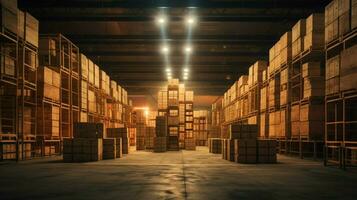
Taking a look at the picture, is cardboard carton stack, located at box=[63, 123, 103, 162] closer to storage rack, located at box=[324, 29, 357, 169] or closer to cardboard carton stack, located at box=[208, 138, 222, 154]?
cardboard carton stack, located at box=[208, 138, 222, 154]

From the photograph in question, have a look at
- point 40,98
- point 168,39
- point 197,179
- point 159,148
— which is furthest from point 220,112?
point 197,179

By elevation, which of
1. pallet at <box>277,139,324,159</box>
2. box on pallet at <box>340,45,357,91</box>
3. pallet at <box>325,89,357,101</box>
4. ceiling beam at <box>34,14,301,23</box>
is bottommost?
pallet at <box>277,139,324,159</box>

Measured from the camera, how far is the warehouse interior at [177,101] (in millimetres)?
8116

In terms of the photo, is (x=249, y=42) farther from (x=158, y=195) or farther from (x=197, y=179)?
(x=158, y=195)

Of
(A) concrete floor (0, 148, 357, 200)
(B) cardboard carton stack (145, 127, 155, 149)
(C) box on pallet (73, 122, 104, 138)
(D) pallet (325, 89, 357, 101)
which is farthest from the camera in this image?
(B) cardboard carton stack (145, 127, 155, 149)

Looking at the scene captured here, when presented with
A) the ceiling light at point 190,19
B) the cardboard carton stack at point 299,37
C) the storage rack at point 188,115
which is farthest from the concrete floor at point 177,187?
the storage rack at point 188,115

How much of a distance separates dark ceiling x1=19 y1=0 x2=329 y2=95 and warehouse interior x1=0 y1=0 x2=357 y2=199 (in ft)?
0.21

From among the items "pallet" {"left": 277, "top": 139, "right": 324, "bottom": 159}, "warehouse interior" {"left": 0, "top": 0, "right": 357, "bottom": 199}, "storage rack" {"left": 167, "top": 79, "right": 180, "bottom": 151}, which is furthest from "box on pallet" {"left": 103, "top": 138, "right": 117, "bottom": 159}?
"storage rack" {"left": 167, "top": 79, "right": 180, "bottom": 151}

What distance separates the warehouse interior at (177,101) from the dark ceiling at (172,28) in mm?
63

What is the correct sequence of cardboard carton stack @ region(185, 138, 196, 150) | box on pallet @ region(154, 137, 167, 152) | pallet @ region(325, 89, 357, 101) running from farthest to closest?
cardboard carton stack @ region(185, 138, 196, 150) → box on pallet @ region(154, 137, 167, 152) → pallet @ region(325, 89, 357, 101)

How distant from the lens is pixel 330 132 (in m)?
13.9

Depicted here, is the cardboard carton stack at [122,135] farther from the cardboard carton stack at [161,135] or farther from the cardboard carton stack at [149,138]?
the cardboard carton stack at [149,138]

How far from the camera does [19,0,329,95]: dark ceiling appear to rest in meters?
15.8

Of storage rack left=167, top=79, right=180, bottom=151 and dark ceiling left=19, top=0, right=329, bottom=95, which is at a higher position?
dark ceiling left=19, top=0, right=329, bottom=95
